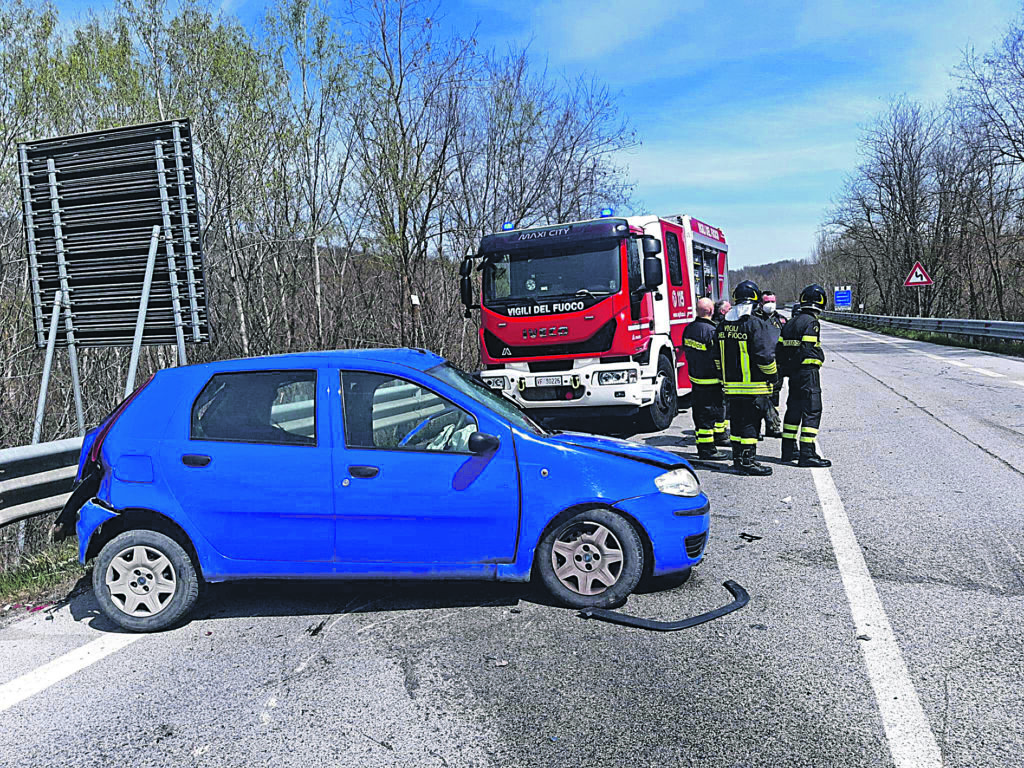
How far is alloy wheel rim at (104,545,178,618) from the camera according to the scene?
4387 millimetres

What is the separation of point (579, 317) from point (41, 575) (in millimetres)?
6791

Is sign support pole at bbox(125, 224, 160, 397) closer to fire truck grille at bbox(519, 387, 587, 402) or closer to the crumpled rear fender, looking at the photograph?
the crumpled rear fender

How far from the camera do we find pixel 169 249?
795 centimetres

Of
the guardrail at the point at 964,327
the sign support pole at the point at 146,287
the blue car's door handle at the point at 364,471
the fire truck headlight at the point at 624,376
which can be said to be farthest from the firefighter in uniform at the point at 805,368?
the guardrail at the point at 964,327

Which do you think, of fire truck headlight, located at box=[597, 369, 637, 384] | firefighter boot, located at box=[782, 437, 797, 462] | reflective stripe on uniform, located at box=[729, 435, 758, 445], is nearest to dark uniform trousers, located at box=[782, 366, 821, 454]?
firefighter boot, located at box=[782, 437, 797, 462]

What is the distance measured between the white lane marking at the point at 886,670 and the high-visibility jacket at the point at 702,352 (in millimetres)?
3235

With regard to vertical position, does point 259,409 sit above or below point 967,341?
above

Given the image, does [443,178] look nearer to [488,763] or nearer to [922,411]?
[922,411]

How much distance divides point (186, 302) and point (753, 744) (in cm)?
699

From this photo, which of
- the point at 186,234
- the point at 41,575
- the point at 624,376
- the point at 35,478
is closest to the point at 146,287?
the point at 186,234

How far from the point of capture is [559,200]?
24844 mm

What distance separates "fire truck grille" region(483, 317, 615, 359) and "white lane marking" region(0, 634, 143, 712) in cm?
706

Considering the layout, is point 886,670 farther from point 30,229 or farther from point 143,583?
point 30,229

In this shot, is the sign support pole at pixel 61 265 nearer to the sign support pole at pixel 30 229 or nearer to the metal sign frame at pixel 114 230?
the metal sign frame at pixel 114 230
